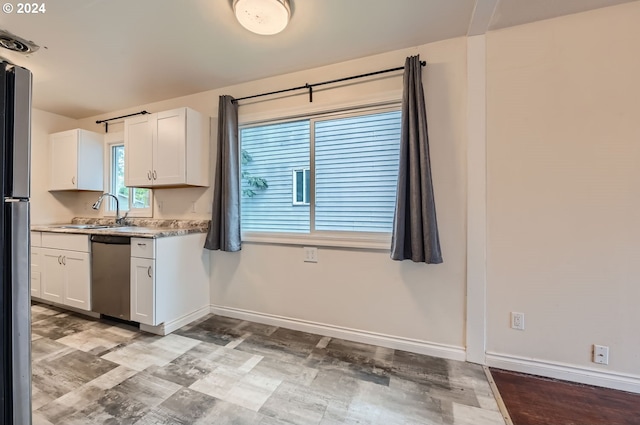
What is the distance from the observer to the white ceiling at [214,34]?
5.65 ft

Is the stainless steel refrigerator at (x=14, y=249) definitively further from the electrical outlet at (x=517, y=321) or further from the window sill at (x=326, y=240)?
the electrical outlet at (x=517, y=321)

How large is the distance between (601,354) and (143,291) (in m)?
3.38

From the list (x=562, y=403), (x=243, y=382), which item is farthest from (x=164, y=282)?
(x=562, y=403)

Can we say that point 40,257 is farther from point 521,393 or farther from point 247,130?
point 521,393

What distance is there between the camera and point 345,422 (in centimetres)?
143

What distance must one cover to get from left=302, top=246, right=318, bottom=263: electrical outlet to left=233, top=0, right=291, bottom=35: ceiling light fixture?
169 centimetres

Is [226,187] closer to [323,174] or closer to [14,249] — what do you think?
[323,174]

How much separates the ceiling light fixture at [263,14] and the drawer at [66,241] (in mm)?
2459

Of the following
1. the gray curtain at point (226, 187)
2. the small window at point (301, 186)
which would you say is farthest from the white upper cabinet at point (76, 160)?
the small window at point (301, 186)

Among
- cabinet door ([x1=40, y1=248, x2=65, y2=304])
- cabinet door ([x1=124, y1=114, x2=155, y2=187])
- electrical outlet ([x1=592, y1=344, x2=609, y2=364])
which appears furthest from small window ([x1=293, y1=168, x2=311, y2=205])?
cabinet door ([x1=40, y1=248, x2=65, y2=304])

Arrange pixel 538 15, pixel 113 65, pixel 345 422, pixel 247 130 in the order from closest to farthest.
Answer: pixel 345 422, pixel 538 15, pixel 113 65, pixel 247 130

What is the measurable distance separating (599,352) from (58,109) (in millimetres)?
5876

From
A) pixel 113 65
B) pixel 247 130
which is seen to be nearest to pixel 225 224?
pixel 247 130

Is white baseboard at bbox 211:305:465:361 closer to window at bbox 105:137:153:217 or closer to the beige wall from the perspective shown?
the beige wall
